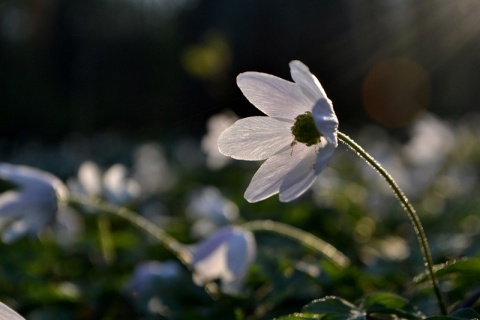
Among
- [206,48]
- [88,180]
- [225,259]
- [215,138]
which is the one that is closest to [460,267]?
[225,259]

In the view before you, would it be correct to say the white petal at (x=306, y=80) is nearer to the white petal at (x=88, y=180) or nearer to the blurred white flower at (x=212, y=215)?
the blurred white flower at (x=212, y=215)

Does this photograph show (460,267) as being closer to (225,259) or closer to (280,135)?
(280,135)

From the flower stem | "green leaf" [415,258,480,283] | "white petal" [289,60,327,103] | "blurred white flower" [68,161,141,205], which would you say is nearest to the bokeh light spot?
"blurred white flower" [68,161,141,205]

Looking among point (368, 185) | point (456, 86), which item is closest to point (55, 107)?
point (456, 86)

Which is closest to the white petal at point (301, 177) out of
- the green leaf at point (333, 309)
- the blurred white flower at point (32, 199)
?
the green leaf at point (333, 309)

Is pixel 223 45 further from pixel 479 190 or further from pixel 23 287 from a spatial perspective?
pixel 23 287

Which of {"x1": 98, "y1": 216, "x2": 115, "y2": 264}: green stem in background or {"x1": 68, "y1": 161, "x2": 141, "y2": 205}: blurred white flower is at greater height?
{"x1": 68, "y1": 161, "x2": 141, "y2": 205}: blurred white flower

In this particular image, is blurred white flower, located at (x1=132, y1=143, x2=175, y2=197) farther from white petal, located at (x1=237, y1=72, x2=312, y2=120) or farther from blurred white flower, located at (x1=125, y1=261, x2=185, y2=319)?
white petal, located at (x1=237, y1=72, x2=312, y2=120)
